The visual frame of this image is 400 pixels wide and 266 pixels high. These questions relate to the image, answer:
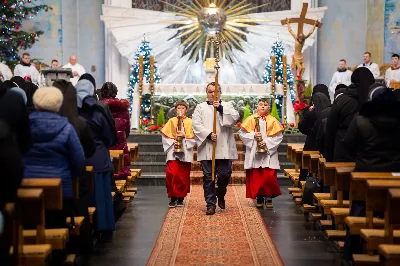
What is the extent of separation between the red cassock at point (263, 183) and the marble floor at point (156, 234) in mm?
295

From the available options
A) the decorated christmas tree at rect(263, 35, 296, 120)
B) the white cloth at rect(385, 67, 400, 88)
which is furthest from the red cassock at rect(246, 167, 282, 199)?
the decorated christmas tree at rect(263, 35, 296, 120)

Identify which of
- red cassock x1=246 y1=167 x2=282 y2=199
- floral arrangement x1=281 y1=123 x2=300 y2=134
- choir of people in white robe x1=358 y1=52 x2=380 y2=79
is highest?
choir of people in white robe x1=358 y1=52 x2=380 y2=79

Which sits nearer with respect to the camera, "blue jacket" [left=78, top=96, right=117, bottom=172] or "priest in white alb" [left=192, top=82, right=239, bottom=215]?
"blue jacket" [left=78, top=96, right=117, bottom=172]

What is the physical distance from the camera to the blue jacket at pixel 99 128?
9156mm

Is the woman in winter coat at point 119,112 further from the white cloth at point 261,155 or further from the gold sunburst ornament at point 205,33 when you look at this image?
the gold sunburst ornament at point 205,33

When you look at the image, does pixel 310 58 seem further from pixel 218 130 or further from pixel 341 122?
pixel 341 122

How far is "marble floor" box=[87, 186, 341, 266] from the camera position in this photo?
8250mm

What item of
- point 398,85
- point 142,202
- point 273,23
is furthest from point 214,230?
point 273,23

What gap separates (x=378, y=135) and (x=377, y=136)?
0.01 meters

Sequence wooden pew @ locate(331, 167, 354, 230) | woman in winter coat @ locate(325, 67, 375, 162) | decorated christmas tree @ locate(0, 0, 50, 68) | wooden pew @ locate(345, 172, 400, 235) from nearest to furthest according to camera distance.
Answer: wooden pew @ locate(345, 172, 400, 235), wooden pew @ locate(331, 167, 354, 230), woman in winter coat @ locate(325, 67, 375, 162), decorated christmas tree @ locate(0, 0, 50, 68)

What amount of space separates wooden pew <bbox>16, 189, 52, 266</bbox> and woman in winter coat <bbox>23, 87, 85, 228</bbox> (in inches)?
27.1

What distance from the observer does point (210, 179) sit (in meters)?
11.5

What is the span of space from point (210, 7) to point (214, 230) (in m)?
13.6

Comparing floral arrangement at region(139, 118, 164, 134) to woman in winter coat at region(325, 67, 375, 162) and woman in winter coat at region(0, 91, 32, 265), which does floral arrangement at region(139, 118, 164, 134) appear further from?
woman in winter coat at region(0, 91, 32, 265)
